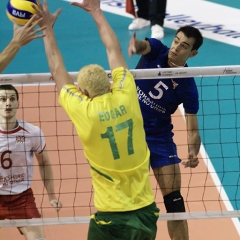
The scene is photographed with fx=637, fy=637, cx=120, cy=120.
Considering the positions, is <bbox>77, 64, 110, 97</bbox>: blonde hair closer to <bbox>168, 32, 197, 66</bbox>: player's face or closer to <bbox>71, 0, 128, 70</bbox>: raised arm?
<bbox>71, 0, 128, 70</bbox>: raised arm

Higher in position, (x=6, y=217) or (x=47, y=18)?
(x=47, y=18)

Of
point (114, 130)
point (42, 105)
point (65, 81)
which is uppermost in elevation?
point (65, 81)

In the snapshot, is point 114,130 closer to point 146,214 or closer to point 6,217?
point 146,214

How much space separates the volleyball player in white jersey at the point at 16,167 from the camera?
5.60 metres

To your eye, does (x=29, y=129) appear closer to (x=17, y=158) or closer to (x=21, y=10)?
(x=17, y=158)

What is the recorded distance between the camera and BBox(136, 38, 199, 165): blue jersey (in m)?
5.67

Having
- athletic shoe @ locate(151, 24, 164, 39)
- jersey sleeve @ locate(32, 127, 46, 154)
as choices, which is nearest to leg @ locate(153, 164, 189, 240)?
jersey sleeve @ locate(32, 127, 46, 154)

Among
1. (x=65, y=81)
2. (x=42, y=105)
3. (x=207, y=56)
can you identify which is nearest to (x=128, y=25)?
(x=207, y=56)

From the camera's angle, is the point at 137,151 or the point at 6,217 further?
the point at 6,217

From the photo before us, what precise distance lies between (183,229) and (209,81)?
430 cm

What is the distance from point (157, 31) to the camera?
11.2 m

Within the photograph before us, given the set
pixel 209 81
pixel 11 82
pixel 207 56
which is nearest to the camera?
pixel 11 82

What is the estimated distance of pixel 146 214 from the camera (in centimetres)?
446

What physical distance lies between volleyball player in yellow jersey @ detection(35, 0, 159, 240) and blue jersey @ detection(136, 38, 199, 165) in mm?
1164
